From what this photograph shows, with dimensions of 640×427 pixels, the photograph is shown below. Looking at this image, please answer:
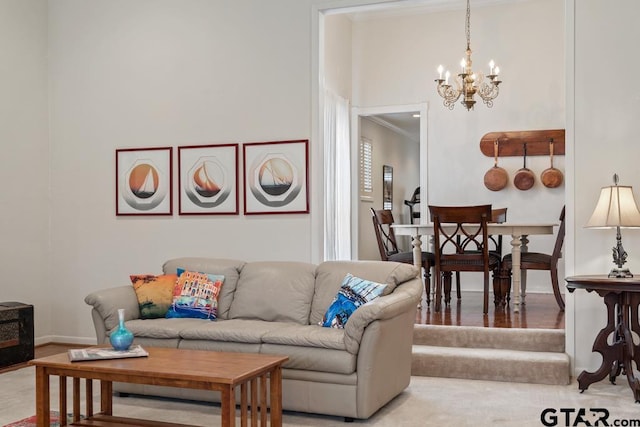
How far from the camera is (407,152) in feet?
39.9

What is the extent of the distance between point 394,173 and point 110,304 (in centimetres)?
726

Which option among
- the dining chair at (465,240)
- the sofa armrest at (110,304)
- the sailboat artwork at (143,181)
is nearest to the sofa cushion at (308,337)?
the sofa armrest at (110,304)

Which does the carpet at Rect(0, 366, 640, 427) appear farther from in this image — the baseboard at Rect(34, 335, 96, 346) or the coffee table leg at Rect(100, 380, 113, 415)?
the baseboard at Rect(34, 335, 96, 346)

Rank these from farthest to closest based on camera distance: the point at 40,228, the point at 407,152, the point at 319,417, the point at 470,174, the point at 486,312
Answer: the point at 407,152 < the point at 470,174 < the point at 40,228 < the point at 486,312 < the point at 319,417

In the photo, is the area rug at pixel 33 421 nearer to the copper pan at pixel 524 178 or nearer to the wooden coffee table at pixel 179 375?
the wooden coffee table at pixel 179 375

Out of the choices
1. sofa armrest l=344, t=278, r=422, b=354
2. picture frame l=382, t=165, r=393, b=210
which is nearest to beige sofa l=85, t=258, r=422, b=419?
sofa armrest l=344, t=278, r=422, b=354

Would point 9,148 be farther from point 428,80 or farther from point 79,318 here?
point 428,80

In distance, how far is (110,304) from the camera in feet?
15.0

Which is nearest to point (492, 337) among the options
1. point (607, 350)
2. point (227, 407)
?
point (607, 350)

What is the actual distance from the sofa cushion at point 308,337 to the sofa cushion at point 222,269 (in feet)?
2.43

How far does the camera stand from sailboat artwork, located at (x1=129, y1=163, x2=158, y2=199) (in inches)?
242

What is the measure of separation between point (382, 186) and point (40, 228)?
5373 millimetres

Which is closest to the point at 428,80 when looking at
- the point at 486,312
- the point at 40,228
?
the point at 486,312

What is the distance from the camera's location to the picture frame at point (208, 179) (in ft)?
19.2
